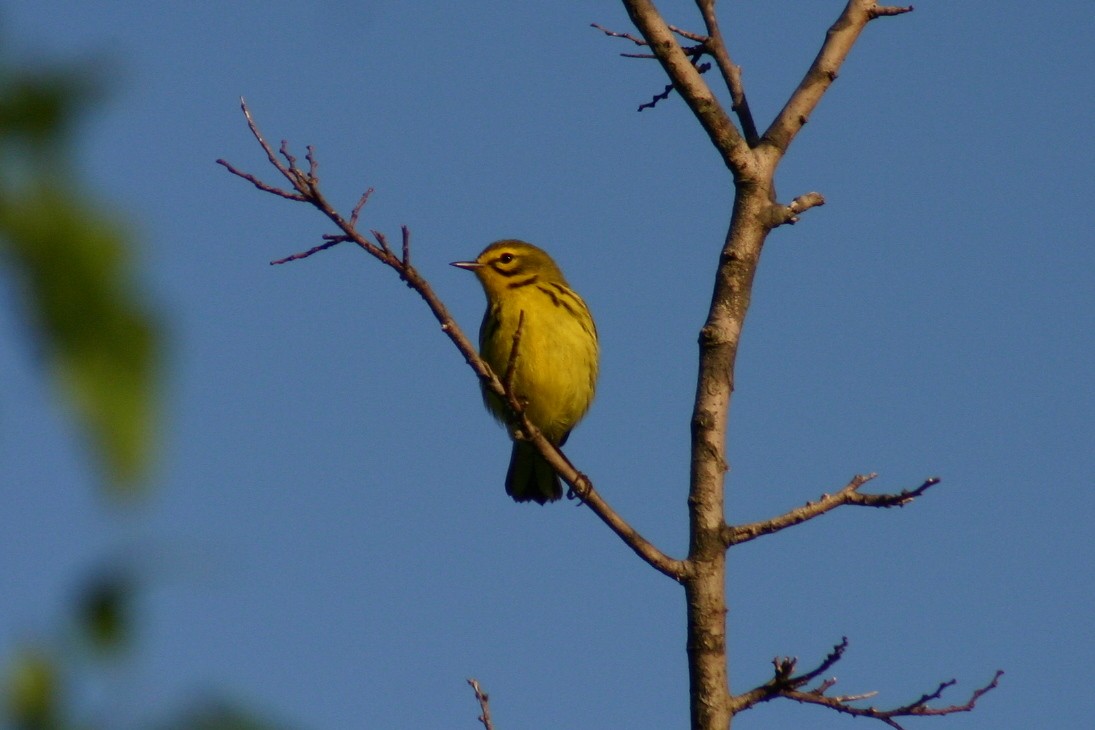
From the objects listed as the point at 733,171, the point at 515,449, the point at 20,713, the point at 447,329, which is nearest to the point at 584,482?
the point at 447,329

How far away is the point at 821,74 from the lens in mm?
6141

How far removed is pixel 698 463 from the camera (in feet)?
17.5

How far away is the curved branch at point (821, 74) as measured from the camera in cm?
596

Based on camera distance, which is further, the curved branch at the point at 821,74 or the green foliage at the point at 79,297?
the curved branch at the point at 821,74

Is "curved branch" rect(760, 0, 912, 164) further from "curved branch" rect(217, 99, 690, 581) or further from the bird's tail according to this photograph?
the bird's tail

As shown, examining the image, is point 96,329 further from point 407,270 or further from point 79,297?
point 407,270

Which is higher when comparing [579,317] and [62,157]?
[579,317]

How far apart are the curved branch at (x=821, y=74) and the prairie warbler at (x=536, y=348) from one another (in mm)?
4015

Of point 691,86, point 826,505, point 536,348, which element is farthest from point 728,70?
point 536,348

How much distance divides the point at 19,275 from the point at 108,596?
1.02 ft

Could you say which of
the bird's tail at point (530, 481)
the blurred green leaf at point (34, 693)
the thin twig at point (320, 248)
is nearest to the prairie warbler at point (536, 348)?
the bird's tail at point (530, 481)

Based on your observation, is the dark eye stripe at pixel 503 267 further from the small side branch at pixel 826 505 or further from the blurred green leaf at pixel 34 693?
the blurred green leaf at pixel 34 693

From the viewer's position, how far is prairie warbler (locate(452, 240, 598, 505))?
9.91 m

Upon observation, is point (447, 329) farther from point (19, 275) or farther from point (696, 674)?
point (19, 275)
